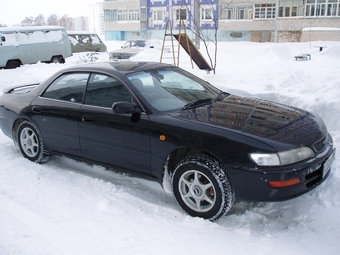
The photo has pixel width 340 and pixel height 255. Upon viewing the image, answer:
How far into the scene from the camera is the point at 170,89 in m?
4.12

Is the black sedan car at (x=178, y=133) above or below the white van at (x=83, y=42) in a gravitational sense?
below

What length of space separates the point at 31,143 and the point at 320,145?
374 cm

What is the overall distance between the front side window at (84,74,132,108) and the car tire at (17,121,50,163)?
3.50ft

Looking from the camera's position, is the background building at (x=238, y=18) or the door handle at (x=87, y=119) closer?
the door handle at (x=87, y=119)

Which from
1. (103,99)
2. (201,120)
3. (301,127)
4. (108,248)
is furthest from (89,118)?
(301,127)

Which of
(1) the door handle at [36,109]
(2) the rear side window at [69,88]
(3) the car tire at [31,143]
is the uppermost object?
(2) the rear side window at [69,88]

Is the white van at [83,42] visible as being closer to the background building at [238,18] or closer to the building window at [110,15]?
the background building at [238,18]

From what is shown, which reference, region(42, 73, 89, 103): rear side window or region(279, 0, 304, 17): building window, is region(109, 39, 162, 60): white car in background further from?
region(279, 0, 304, 17): building window

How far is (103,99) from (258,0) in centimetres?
3730

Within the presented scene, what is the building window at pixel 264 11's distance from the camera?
3731 centimetres

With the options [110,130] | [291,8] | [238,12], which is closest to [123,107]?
[110,130]

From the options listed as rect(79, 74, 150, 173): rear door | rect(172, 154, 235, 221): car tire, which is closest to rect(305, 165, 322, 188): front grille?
rect(172, 154, 235, 221): car tire

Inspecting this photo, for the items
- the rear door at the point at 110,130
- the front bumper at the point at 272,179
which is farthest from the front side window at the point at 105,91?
the front bumper at the point at 272,179

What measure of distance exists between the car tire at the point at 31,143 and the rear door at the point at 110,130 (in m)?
0.86
